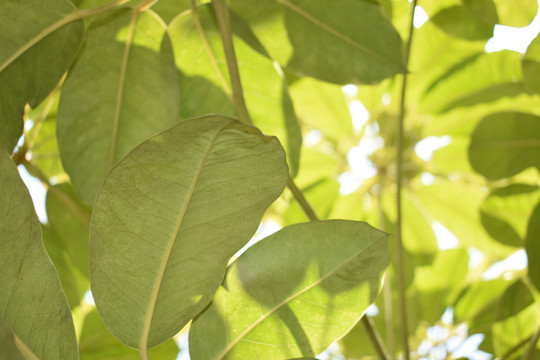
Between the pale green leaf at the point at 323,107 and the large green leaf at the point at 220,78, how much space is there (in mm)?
425

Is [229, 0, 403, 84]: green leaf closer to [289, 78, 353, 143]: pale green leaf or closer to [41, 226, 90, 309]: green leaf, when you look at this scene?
[289, 78, 353, 143]: pale green leaf

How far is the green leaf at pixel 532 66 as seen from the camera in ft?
3.46

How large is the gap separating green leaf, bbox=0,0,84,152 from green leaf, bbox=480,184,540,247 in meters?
0.91

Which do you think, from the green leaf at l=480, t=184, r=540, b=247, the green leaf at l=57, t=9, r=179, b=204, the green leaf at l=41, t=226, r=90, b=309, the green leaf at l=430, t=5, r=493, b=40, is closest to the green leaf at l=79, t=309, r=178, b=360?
the green leaf at l=41, t=226, r=90, b=309

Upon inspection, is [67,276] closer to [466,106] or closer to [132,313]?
[132,313]

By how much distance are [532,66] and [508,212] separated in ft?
1.08

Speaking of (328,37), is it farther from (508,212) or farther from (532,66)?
(508,212)

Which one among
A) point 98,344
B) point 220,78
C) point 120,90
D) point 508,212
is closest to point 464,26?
point 508,212

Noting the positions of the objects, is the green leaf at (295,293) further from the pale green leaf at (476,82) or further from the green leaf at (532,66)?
the pale green leaf at (476,82)

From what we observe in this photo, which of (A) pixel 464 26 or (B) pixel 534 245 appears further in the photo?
(A) pixel 464 26

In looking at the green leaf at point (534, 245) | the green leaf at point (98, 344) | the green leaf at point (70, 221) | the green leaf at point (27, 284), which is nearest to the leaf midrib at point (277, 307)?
the green leaf at point (27, 284)

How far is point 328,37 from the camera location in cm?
95

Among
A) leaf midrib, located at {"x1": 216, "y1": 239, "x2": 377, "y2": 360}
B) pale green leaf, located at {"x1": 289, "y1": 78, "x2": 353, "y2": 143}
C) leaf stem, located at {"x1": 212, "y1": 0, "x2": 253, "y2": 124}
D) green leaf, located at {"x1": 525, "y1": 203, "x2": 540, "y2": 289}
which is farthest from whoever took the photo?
pale green leaf, located at {"x1": 289, "y1": 78, "x2": 353, "y2": 143}

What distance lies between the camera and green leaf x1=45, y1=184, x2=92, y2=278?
117 cm
